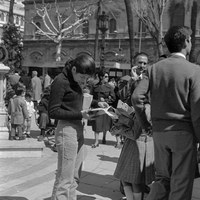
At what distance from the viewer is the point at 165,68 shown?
9.53 feet

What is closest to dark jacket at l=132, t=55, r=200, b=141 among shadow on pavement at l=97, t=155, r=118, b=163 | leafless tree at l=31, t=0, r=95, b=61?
shadow on pavement at l=97, t=155, r=118, b=163

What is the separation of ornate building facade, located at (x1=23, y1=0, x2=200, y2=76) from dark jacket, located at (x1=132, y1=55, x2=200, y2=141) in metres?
26.8

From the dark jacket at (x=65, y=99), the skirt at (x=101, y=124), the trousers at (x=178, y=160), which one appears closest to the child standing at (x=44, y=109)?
the skirt at (x=101, y=124)

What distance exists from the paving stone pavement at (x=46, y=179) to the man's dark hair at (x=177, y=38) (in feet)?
7.29

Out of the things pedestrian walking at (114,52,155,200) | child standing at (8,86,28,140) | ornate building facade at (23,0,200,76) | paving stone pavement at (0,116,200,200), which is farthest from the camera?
ornate building facade at (23,0,200,76)

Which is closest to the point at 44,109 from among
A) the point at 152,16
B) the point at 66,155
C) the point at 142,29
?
the point at 66,155

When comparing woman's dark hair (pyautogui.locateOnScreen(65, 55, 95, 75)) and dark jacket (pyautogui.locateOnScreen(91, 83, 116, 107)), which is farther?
dark jacket (pyautogui.locateOnScreen(91, 83, 116, 107))

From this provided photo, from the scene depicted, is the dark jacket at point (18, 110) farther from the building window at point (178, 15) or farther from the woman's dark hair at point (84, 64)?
the building window at point (178, 15)

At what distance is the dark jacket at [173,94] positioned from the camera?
9.10 feet

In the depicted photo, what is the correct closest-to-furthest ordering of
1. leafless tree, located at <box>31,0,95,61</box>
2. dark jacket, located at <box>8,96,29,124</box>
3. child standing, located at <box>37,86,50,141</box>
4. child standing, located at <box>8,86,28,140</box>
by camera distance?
1. child standing, located at <box>8,86,28,140</box>
2. dark jacket, located at <box>8,96,29,124</box>
3. child standing, located at <box>37,86,50,141</box>
4. leafless tree, located at <box>31,0,95,61</box>

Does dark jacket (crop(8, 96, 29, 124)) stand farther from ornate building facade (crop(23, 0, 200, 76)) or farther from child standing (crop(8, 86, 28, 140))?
ornate building facade (crop(23, 0, 200, 76))

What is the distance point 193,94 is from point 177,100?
14 centimetres

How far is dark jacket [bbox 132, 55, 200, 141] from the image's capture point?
9.10 feet

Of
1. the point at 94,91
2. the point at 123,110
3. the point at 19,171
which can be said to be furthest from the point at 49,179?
the point at 94,91
